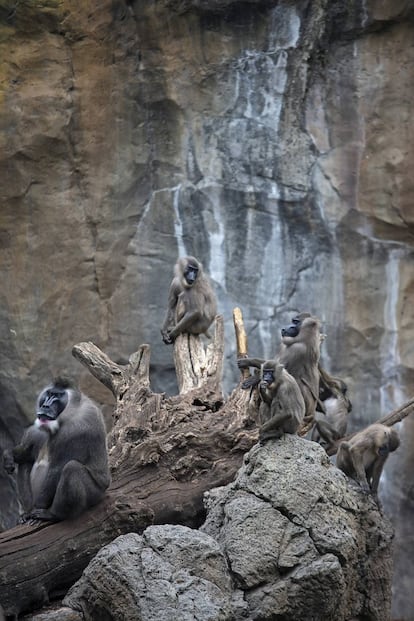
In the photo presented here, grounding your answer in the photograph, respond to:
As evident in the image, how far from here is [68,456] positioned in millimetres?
9586

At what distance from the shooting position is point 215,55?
15.5 m

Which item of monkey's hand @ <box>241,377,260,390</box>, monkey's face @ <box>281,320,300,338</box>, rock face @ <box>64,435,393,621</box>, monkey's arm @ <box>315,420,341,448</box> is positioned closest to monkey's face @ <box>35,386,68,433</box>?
rock face @ <box>64,435,393,621</box>

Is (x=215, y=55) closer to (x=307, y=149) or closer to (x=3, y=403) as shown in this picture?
(x=307, y=149)

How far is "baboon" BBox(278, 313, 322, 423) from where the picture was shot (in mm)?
12305

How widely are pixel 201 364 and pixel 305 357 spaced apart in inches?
44.9

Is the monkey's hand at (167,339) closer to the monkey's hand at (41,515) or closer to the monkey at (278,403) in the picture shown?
the monkey at (278,403)

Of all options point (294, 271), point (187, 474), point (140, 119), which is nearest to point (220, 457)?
point (187, 474)

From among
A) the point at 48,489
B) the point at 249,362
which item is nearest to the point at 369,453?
the point at 249,362

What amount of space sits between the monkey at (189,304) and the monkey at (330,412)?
4.98ft

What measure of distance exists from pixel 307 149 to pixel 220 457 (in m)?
5.78

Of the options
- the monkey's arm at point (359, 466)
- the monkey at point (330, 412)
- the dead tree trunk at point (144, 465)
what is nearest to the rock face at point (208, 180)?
the monkey at point (330, 412)

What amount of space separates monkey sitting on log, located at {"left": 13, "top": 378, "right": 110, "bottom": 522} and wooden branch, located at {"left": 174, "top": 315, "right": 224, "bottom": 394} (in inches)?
98.5

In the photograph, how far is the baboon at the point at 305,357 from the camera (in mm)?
12305

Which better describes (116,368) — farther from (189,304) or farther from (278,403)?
(278,403)
